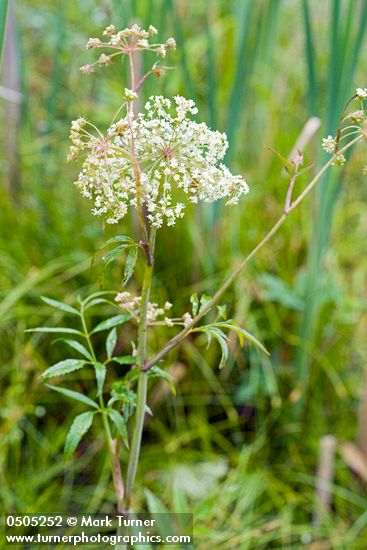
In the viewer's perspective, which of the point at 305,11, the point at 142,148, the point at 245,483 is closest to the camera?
the point at 142,148

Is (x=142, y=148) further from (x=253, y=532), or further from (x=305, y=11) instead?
(x=253, y=532)

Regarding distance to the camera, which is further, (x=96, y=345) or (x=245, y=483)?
(x=96, y=345)

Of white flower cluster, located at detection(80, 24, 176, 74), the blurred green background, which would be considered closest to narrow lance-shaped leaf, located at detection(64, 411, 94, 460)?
white flower cluster, located at detection(80, 24, 176, 74)

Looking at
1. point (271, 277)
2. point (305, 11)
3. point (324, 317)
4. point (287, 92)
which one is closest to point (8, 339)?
point (271, 277)

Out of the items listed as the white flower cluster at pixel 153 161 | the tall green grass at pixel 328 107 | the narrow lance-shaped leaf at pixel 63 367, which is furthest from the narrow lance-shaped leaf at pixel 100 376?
the tall green grass at pixel 328 107

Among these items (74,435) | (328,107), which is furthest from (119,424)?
(328,107)

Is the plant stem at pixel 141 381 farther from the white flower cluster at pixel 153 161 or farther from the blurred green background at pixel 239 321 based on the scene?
the blurred green background at pixel 239 321

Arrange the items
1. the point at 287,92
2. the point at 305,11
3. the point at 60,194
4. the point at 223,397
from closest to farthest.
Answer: the point at 305,11 → the point at 223,397 → the point at 60,194 → the point at 287,92
